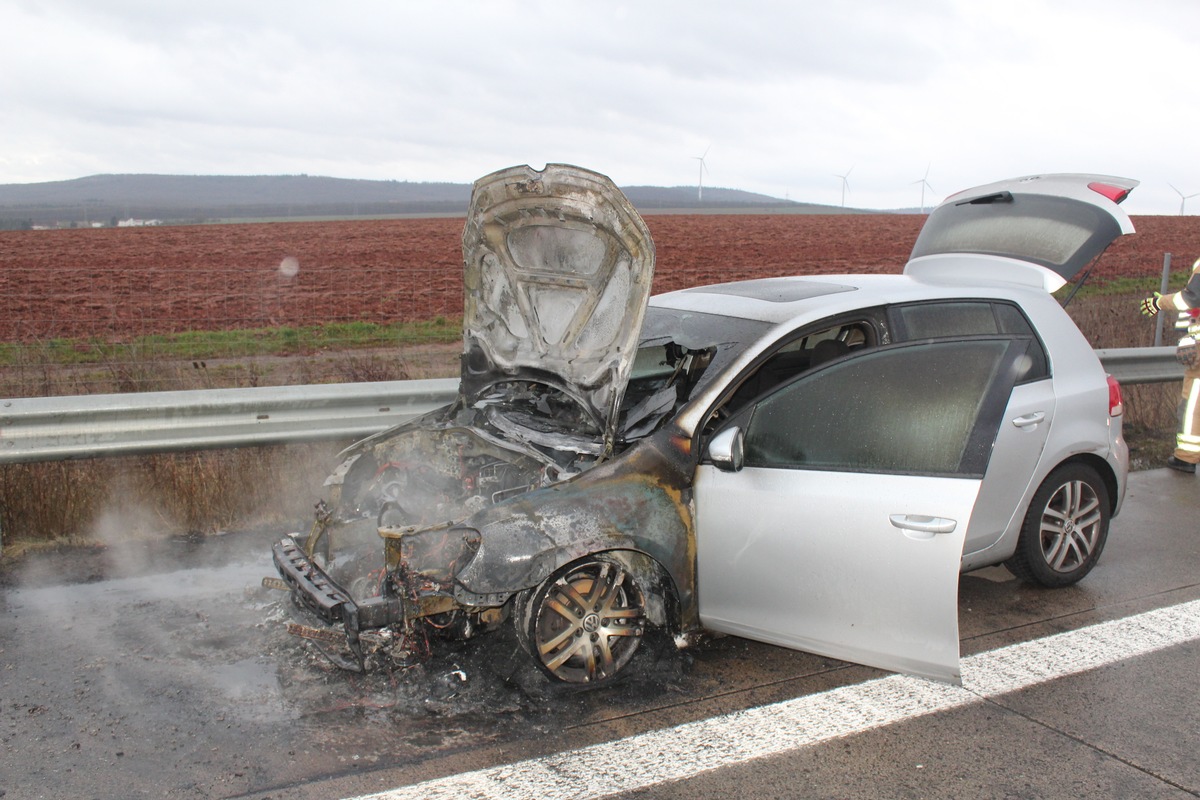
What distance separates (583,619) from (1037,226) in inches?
141

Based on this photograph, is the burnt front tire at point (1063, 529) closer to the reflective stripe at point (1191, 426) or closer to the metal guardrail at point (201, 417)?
the reflective stripe at point (1191, 426)

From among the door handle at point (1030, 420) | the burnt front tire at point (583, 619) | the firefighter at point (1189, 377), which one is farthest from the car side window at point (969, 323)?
the firefighter at point (1189, 377)

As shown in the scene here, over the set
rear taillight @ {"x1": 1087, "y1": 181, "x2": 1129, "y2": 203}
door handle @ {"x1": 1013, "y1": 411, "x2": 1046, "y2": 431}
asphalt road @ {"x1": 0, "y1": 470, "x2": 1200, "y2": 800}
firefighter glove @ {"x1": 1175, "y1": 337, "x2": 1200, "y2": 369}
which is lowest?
asphalt road @ {"x1": 0, "y1": 470, "x2": 1200, "y2": 800}

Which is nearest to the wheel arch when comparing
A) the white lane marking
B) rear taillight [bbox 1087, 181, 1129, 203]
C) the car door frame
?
the white lane marking

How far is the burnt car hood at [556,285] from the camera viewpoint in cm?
446

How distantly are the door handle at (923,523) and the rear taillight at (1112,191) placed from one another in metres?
2.77

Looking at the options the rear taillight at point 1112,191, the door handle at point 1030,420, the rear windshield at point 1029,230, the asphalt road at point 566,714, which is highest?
the rear taillight at point 1112,191

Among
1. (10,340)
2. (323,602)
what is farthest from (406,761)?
(10,340)

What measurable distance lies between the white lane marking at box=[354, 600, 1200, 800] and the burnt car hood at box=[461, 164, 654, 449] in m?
1.33

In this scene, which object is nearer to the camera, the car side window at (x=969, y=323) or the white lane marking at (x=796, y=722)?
the white lane marking at (x=796, y=722)

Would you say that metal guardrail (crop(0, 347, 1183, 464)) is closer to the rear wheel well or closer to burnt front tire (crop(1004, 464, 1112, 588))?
burnt front tire (crop(1004, 464, 1112, 588))

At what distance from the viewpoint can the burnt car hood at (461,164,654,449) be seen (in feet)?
14.6

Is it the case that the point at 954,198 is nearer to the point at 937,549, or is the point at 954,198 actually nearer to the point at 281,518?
the point at 937,549

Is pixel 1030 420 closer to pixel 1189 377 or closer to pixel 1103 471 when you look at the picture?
pixel 1103 471
